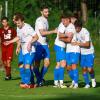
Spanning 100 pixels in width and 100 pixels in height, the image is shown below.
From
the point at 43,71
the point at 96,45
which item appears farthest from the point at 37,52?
the point at 96,45

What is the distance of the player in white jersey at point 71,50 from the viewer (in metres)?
16.9

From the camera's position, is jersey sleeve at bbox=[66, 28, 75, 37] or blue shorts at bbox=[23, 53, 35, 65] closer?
blue shorts at bbox=[23, 53, 35, 65]

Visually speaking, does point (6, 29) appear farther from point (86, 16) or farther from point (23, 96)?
point (86, 16)

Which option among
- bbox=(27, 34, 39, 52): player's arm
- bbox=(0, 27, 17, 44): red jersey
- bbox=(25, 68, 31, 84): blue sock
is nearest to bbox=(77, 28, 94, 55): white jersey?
bbox=(27, 34, 39, 52): player's arm

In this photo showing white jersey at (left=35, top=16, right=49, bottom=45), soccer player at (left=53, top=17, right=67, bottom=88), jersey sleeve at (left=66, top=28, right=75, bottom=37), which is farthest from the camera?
white jersey at (left=35, top=16, right=49, bottom=45)

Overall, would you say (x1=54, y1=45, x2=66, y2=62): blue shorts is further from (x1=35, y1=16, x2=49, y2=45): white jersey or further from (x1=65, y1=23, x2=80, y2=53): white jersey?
(x1=35, y1=16, x2=49, y2=45): white jersey

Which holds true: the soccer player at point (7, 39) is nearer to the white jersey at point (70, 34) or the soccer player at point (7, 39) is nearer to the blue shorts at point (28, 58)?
the blue shorts at point (28, 58)

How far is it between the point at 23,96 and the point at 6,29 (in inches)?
241

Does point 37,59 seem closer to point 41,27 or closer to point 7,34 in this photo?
point 41,27

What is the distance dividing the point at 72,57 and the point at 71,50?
7.6 inches

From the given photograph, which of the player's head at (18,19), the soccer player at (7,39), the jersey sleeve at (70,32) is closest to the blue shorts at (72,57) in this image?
the jersey sleeve at (70,32)

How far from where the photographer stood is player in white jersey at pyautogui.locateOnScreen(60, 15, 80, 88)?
667 inches

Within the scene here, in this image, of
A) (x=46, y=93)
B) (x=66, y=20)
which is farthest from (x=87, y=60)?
(x=46, y=93)

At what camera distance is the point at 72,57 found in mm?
16953
